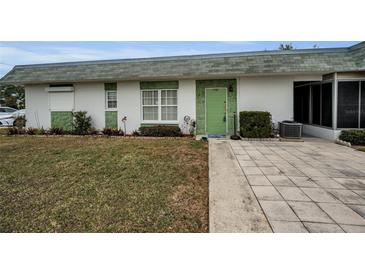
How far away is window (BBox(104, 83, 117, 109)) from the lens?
1194cm

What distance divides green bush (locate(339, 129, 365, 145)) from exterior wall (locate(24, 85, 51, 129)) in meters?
14.2

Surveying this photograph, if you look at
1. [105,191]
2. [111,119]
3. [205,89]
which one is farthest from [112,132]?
[105,191]

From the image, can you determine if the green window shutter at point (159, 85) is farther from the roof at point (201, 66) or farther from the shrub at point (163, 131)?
the shrub at point (163, 131)

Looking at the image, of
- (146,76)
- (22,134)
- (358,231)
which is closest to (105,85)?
(146,76)

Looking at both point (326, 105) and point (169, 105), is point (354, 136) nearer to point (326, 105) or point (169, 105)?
point (326, 105)

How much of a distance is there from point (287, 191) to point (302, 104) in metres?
9.85

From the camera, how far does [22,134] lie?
1207 cm

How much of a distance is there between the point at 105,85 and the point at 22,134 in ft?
16.5

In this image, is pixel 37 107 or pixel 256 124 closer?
pixel 256 124

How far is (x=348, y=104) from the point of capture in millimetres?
8844

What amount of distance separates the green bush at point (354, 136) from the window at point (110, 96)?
1024 centimetres

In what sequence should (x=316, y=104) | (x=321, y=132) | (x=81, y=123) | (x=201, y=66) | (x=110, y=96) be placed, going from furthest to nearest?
(x=110, y=96) → (x=81, y=123) → (x=316, y=104) → (x=201, y=66) → (x=321, y=132)
